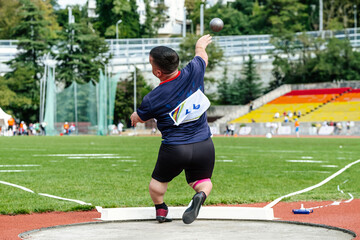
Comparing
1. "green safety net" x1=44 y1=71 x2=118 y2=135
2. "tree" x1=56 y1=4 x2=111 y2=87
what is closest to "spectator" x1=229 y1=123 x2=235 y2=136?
"green safety net" x1=44 y1=71 x2=118 y2=135

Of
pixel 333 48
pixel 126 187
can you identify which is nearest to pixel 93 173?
pixel 126 187

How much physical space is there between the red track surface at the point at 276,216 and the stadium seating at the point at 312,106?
48.6 meters

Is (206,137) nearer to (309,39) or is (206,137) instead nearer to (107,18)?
(309,39)

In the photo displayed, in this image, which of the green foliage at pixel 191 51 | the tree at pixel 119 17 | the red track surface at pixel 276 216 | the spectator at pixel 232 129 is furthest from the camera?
the tree at pixel 119 17

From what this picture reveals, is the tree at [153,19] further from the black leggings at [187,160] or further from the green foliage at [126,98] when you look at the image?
the black leggings at [187,160]

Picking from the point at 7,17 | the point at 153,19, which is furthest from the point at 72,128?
the point at 153,19

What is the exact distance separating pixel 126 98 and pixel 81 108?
15.6 m

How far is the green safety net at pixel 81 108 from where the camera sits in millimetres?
56906

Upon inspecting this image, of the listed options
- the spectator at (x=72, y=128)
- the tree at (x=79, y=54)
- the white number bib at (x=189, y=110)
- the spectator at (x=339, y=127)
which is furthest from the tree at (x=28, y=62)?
the white number bib at (x=189, y=110)

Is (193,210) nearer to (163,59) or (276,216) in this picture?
(163,59)

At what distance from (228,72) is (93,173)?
6780 cm

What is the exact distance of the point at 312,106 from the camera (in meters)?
63.0

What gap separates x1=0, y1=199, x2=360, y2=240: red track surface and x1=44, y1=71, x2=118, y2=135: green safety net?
161 feet

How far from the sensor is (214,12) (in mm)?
111250
